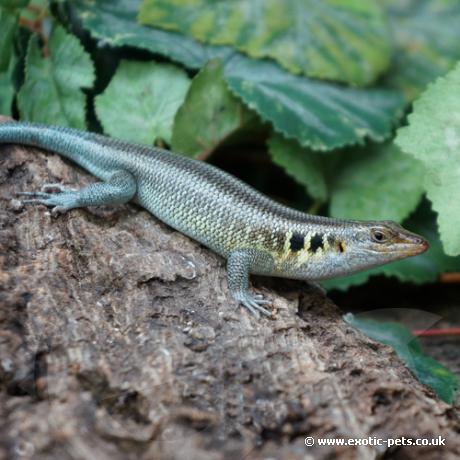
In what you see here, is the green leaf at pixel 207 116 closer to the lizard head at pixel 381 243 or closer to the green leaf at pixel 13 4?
the green leaf at pixel 13 4

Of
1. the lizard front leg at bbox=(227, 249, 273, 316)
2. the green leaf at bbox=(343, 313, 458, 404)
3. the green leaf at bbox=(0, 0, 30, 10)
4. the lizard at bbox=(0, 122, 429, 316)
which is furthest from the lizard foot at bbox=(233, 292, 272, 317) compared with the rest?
the green leaf at bbox=(0, 0, 30, 10)

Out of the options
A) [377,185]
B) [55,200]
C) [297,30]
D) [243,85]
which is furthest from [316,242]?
[297,30]

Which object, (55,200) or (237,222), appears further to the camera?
(237,222)

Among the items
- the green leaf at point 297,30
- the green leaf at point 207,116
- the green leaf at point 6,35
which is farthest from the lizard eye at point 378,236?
the green leaf at point 6,35

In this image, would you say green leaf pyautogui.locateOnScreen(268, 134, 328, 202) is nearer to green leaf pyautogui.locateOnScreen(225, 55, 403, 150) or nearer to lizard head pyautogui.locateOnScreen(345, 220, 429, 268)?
green leaf pyautogui.locateOnScreen(225, 55, 403, 150)

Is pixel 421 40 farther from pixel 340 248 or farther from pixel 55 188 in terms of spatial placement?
pixel 55 188

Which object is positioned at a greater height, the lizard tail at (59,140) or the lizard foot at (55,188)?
the lizard tail at (59,140)

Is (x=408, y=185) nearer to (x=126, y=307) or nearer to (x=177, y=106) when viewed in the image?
(x=177, y=106)
